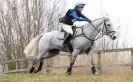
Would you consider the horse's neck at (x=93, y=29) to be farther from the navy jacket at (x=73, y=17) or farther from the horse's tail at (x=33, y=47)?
the horse's tail at (x=33, y=47)

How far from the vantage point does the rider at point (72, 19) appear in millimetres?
12911

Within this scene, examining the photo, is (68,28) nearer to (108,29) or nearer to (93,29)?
(93,29)

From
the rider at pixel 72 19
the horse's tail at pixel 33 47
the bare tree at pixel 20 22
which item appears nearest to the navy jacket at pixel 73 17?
the rider at pixel 72 19

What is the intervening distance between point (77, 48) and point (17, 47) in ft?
58.7

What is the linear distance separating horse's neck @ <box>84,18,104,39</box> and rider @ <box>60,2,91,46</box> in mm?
227

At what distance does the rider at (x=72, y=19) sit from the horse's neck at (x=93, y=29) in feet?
0.74

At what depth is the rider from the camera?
12911 mm

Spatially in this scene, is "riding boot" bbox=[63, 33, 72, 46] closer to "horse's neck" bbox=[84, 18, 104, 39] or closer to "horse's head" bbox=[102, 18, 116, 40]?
"horse's neck" bbox=[84, 18, 104, 39]

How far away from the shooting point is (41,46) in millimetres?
14633

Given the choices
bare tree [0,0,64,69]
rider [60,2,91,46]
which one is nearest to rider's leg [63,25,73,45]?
rider [60,2,91,46]

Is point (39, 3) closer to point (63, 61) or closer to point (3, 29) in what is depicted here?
point (3, 29)

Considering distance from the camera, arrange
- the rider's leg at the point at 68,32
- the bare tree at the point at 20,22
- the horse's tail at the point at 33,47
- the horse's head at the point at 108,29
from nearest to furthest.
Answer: the horse's head at the point at 108,29 < the rider's leg at the point at 68,32 < the horse's tail at the point at 33,47 < the bare tree at the point at 20,22

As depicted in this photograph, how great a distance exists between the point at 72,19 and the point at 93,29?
815mm

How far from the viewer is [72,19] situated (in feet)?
43.4
